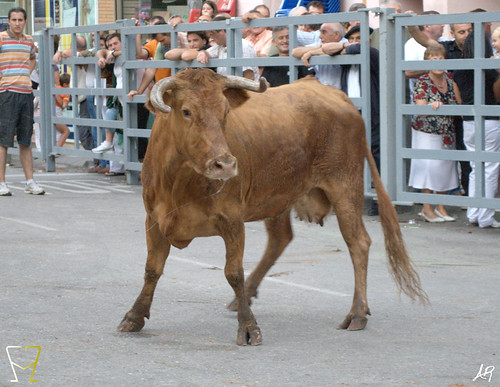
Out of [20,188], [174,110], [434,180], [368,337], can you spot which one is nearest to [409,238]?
[434,180]

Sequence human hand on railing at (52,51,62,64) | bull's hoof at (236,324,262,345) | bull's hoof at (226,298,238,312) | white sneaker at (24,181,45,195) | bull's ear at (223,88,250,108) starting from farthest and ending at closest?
1. human hand on railing at (52,51,62,64)
2. white sneaker at (24,181,45,195)
3. bull's hoof at (226,298,238,312)
4. bull's ear at (223,88,250,108)
5. bull's hoof at (236,324,262,345)

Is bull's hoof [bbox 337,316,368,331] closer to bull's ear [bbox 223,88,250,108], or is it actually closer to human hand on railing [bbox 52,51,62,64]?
bull's ear [bbox 223,88,250,108]

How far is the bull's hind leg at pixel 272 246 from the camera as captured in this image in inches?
288

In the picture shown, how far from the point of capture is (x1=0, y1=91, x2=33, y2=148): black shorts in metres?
13.6

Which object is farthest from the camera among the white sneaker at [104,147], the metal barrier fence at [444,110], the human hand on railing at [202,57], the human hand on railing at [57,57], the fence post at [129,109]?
the human hand on railing at [57,57]

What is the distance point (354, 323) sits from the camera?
6664 millimetres

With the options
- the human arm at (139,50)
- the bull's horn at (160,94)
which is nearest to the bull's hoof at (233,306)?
the bull's horn at (160,94)

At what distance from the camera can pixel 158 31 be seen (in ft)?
47.3

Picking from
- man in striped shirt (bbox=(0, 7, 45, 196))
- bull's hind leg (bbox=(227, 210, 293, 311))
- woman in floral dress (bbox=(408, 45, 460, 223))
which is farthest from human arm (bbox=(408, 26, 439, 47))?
man in striped shirt (bbox=(0, 7, 45, 196))

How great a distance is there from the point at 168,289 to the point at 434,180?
445 cm

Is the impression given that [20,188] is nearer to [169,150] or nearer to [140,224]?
[140,224]

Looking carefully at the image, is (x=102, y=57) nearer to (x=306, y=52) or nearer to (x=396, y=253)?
A: (x=306, y=52)

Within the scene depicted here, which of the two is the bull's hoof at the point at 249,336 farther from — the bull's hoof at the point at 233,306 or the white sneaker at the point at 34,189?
the white sneaker at the point at 34,189

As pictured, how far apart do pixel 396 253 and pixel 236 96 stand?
173 centimetres
